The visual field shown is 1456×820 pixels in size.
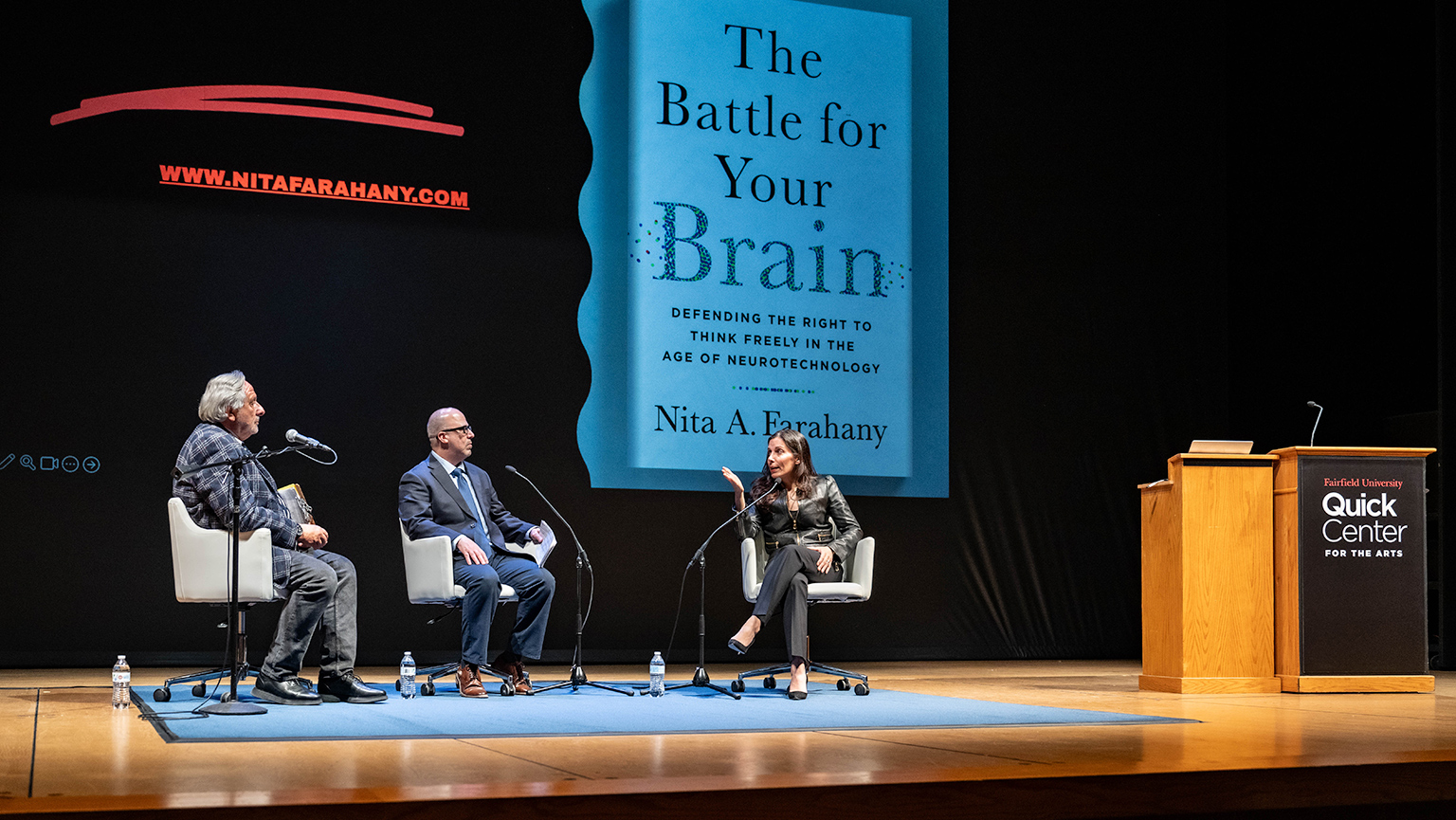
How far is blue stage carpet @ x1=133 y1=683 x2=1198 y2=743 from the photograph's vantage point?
3.37 metres

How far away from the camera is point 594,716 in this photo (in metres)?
3.89

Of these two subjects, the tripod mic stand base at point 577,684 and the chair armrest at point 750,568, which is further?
the chair armrest at point 750,568

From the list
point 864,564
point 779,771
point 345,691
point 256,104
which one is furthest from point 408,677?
point 256,104

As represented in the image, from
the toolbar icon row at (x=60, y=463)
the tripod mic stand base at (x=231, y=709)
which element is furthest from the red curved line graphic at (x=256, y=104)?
the tripod mic stand base at (x=231, y=709)

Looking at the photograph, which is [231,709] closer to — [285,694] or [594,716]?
[285,694]

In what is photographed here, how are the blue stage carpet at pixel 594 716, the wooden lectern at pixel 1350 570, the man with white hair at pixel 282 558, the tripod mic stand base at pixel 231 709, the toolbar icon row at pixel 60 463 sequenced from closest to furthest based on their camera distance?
the blue stage carpet at pixel 594 716 < the tripod mic stand base at pixel 231 709 < the man with white hair at pixel 282 558 < the wooden lectern at pixel 1350 570 < the toolbar icon row at pixel 60 463

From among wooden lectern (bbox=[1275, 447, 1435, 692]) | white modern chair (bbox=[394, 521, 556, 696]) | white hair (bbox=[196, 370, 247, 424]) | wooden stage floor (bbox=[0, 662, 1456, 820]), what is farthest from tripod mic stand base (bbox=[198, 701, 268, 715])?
wooden lectern (bbox=[1275, 447, 1435, 692])

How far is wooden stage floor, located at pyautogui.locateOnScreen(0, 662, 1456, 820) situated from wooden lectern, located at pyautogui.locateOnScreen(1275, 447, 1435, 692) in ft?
2.79

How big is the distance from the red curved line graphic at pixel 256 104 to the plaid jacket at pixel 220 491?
2.35 metres

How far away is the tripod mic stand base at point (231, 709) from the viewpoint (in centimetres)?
375

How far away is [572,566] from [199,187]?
2443mm

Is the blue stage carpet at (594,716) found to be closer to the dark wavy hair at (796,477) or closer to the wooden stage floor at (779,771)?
the wooden stage floor at (779,771)

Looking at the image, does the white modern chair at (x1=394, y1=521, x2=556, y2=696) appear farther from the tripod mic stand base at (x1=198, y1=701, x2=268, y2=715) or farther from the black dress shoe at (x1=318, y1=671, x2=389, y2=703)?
the tripod mic stand base at (x1=198, y1=701, x2=268, y2=715)

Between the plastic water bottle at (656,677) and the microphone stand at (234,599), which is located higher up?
the microphone stand at (234,599)
